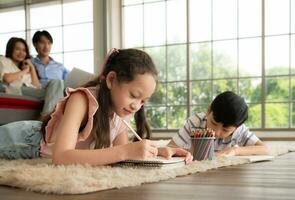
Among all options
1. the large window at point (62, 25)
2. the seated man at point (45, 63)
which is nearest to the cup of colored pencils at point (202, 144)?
the seated man at point (45, 63)

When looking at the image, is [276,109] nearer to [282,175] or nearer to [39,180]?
[282,175]

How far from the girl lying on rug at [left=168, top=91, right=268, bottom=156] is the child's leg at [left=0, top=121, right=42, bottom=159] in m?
0.60

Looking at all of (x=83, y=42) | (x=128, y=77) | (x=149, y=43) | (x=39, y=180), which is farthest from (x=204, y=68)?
(x=39, y=180)

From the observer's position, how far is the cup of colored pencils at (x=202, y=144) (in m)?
1.26

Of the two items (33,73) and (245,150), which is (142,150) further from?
(33,73)

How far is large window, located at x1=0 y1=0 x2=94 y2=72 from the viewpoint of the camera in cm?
595

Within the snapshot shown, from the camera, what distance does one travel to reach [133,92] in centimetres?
116

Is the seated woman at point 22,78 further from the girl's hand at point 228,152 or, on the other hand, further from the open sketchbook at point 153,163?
the open sketchbook at point 153,163

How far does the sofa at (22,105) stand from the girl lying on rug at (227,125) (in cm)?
148

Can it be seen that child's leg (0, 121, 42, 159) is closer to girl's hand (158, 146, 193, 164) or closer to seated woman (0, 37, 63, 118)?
girl's hand (158, 146, 193, 164)

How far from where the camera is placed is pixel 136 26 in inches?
227

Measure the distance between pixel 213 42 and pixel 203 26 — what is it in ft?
0.84

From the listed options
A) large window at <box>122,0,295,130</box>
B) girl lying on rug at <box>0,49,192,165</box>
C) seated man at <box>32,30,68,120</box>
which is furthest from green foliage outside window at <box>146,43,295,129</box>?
girl lying on rug at <box>0,49,192,165</box>

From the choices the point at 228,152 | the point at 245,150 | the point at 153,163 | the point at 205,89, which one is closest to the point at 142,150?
the point at 153,163
